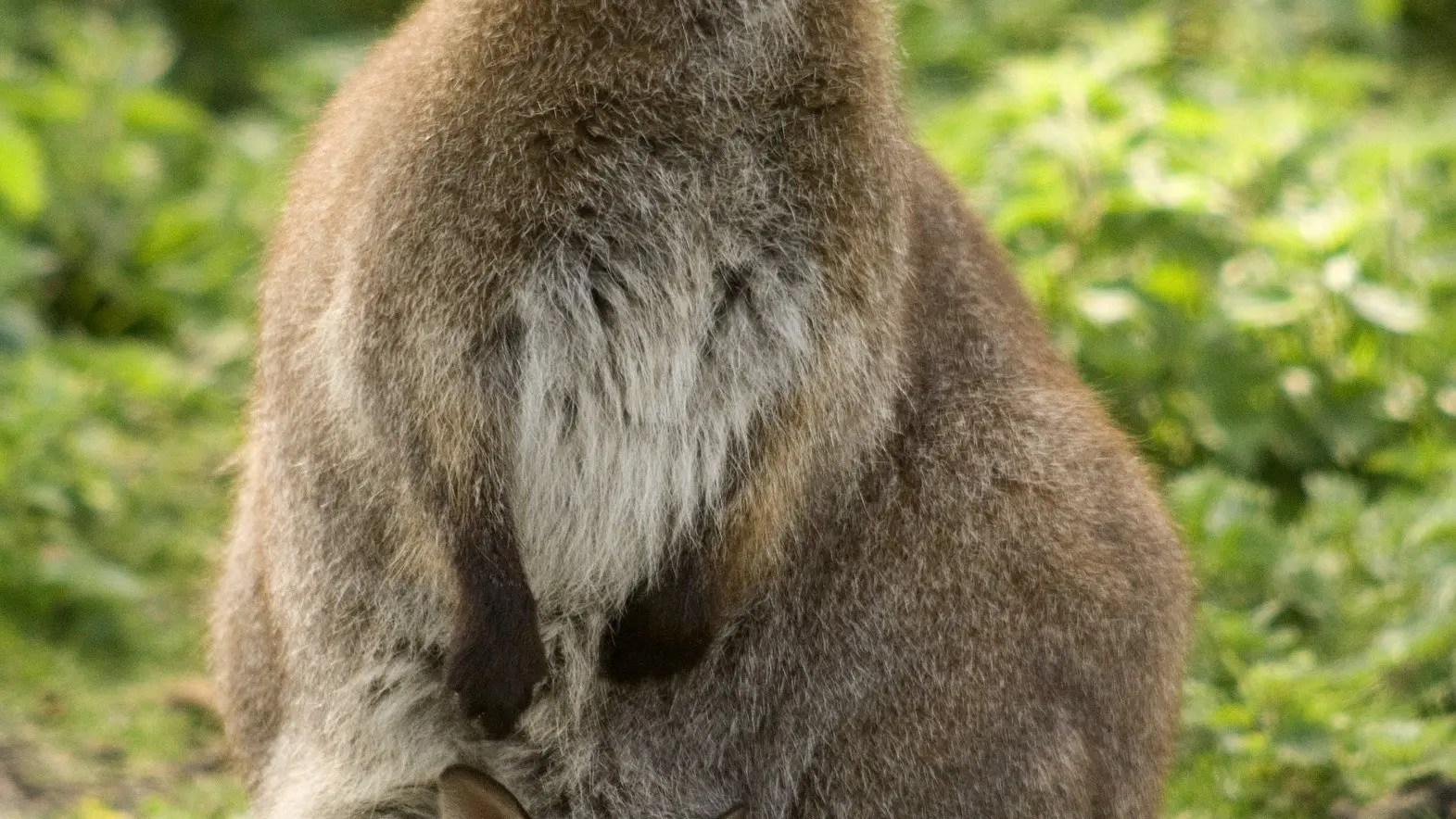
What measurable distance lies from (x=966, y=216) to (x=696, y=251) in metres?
0.81

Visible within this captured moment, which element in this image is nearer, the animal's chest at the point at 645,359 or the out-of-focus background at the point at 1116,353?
the animal's chest at the point at 645,359

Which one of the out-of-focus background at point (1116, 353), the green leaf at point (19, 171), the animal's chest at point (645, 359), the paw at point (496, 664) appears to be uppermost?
the animal's chest at point (645, 359)

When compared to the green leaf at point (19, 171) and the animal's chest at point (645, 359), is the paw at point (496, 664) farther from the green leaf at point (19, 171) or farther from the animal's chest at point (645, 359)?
the green leaf at point (19, 171)

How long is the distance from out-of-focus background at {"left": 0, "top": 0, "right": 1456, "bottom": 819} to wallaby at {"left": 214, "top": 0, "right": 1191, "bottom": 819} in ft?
3.37

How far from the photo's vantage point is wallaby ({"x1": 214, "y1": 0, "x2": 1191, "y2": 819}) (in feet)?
11.4

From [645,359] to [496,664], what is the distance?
56 cm

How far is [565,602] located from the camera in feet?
12.1

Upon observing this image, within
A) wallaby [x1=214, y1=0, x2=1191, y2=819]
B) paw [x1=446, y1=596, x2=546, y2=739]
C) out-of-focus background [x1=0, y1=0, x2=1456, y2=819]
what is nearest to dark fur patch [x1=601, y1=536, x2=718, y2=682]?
wallaby [x1=214, y1=0, x2=1191, y2=819]

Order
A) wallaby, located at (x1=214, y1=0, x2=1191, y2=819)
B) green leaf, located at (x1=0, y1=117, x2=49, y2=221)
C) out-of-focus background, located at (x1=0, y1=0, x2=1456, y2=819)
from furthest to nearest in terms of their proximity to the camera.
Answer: green leaf, located at (x1=0, y1=117, x2=49, y2=221) → out-of-focus background, located at (x1=0, y1=0, x2=1456, y2=819) → wallaby, located at (x1=214, y1=0, x2=1191, y2=819)

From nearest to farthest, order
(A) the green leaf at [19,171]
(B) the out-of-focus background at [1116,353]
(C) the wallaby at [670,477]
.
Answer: (C) the wallaby at [670,477] < (B) the out-of-focus background at [1116,353] < (A) the green leaf at [19,171]

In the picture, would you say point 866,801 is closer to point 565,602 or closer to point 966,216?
point 565,602

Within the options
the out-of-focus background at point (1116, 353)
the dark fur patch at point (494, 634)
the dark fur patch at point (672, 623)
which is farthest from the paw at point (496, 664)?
the out-of-focus background at point (1116, 353)

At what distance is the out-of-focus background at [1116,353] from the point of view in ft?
15.9

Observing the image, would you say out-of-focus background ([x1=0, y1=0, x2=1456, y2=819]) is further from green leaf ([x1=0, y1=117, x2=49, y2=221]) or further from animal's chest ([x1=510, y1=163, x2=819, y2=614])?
animal's chest ([x1=510, y1=163, x2=819, y2=614])
